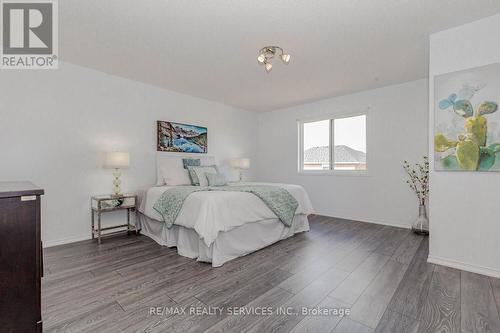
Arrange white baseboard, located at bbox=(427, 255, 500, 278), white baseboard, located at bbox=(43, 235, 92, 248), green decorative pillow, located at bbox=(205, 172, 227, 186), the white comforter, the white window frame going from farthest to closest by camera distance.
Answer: the white window frame → green decorative pillow, located at bbox=(205, 172, 227, 186) → white baseboard, located at bbox=(43, 235, 92, 248) → the white comforter → white baseboard, located at bbox=(427, 255, 500, 278)

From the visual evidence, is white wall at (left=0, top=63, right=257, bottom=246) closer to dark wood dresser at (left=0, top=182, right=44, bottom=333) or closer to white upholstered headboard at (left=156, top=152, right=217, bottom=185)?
white upholstered headboard at (left=156, top=152, right=217, bottom=185)

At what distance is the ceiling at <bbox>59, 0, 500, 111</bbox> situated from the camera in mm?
2018

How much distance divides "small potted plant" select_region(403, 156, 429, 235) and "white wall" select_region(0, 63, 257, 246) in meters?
4.25

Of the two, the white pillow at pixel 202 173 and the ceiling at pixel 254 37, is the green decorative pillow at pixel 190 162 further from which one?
the ceiling at pixel 254 37

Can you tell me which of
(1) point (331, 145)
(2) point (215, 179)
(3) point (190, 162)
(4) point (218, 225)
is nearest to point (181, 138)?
(3) point (190, 162)

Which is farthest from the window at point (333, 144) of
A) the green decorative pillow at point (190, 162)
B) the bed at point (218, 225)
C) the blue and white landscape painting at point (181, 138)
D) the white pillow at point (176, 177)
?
the white pillow at point (176, 177)

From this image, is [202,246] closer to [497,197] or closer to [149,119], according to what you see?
[149,119]

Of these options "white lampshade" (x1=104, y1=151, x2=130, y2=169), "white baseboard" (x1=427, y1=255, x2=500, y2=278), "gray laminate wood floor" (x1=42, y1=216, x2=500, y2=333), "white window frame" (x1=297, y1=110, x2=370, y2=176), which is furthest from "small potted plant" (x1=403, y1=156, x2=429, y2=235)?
"white lampshade" (x1=104, y1=151, x2=130, y2=169)

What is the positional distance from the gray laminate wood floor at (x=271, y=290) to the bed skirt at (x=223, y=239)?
99 millimetres

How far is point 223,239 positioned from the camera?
256 centimetres

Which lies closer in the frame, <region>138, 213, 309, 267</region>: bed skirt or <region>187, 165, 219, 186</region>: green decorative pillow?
<region>138, 213, 309, 267</region>: bed skirt

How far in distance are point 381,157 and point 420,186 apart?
74cm

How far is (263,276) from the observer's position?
219 centimetres
